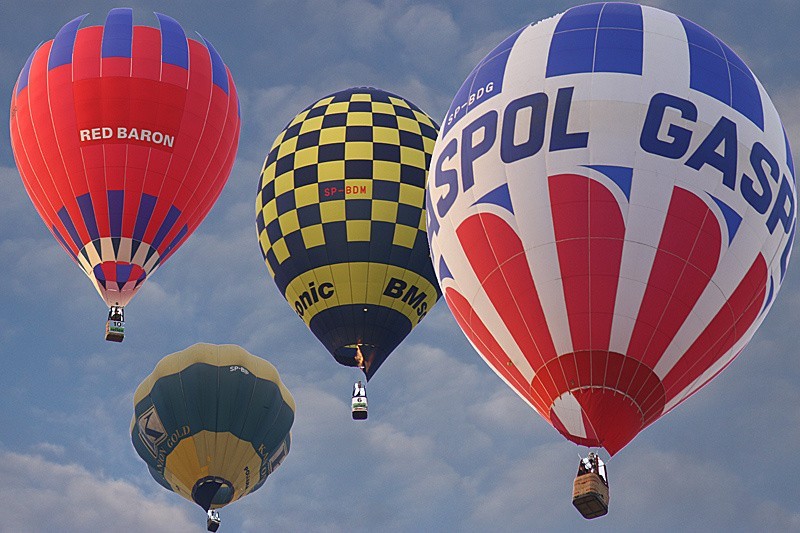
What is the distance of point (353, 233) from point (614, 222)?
7754mm

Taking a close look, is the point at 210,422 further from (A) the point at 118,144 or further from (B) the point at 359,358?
(A) the point at 118,144

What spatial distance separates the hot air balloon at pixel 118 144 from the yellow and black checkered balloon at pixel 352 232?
4.12 ft

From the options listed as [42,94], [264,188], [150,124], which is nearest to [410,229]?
[264,188]

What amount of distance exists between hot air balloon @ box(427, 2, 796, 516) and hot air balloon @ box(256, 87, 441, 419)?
5945 millimetres

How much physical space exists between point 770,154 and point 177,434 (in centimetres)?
1069

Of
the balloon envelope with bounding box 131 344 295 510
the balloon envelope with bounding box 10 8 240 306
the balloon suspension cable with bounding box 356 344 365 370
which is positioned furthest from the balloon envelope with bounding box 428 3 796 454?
the balloon envelope with bounding box 131 344 295 510

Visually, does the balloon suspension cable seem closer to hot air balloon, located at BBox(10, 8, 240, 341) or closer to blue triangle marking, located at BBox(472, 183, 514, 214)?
hot air balloon, located at BBox(10, 8, 240, 341)

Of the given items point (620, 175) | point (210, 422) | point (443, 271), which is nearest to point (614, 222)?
point (620, 175)

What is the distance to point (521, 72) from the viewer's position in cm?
1945

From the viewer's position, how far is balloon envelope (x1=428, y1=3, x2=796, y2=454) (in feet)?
59.9

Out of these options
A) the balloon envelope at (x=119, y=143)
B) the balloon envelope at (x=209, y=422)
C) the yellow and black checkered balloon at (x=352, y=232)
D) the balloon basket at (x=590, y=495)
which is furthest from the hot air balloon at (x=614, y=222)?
the balloon envelope at (x=209, y=422)

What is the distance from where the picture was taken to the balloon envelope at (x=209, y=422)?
85.5 feet

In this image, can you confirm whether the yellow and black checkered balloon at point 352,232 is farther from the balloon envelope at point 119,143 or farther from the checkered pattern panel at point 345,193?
the balloon envelope at point 119,143

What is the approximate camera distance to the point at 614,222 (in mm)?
18266
